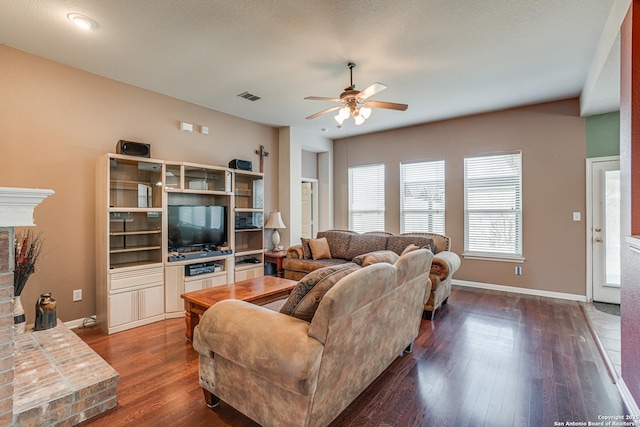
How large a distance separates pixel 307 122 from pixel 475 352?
4229 mm

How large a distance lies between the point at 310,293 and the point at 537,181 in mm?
4420

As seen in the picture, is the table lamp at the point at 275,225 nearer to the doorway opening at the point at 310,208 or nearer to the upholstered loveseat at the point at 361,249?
the upholstered loveseat at the point at 361,249

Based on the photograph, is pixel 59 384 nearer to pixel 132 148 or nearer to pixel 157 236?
pixel 157 236

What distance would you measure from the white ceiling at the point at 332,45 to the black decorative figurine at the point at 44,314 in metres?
2.42

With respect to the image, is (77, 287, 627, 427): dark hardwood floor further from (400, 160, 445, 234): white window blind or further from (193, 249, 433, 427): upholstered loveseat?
(400, 160, 445, 234): white window blind

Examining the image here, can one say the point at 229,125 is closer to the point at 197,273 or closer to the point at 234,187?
the point at 234,187

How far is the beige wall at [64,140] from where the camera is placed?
2939 mm

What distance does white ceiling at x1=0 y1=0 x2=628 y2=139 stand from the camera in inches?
92.5

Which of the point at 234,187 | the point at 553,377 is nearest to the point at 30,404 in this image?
the point at 234,187

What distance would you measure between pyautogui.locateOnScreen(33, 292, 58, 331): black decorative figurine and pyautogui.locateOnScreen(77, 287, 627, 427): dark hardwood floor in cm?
43

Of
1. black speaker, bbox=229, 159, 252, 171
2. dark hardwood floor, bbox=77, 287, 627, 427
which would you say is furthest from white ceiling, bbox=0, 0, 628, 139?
dark hardwood floor, bbox=77, 287, 627, 427

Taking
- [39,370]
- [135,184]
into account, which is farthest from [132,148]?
[39,370]

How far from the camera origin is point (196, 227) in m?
4.09

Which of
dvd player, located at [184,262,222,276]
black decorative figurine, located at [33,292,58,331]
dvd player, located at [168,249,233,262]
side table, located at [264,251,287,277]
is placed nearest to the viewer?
black decorative figurine, located at [33,292,58,331]
